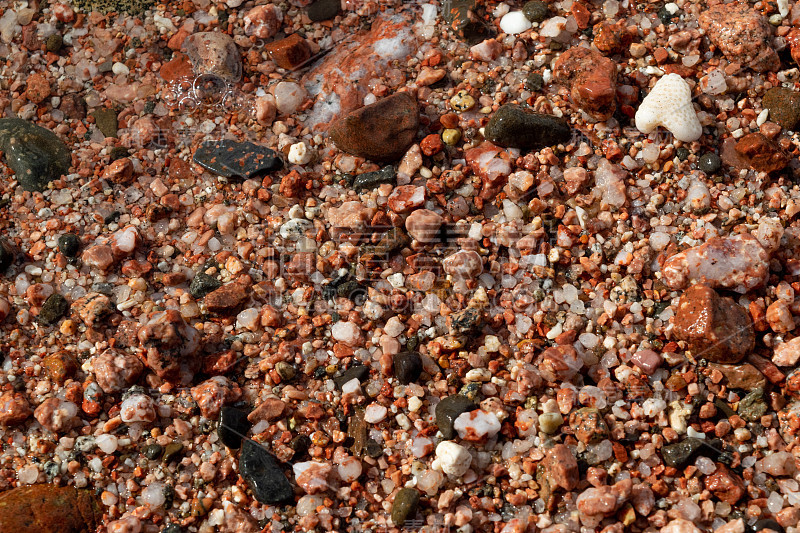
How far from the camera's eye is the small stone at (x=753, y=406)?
2.77 m

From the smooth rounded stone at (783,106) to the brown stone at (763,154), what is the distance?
0.18 m

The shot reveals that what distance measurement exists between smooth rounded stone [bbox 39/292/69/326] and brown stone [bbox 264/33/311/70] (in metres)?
1.84

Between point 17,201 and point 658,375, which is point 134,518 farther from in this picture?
point 658,375

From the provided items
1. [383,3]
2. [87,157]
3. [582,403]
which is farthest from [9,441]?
[383,3]

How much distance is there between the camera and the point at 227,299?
127 inches

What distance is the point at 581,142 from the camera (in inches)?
135

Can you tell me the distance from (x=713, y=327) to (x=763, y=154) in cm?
98

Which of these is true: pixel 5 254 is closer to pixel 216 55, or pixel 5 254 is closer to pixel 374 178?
pixel 216 55

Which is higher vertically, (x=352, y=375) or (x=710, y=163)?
(x=710, y=163)

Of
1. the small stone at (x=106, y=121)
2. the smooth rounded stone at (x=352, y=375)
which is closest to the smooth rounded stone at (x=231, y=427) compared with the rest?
the smooth rounded stone at (x=352, y=375)

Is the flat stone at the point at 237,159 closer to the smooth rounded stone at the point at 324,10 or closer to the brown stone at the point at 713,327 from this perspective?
the smooth rounded stone at the point at 324,10

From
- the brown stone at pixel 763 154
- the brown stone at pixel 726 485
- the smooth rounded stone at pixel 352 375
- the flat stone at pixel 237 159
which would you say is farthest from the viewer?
the flat stone at pixel 237 159

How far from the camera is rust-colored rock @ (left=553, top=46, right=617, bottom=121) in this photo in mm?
3336

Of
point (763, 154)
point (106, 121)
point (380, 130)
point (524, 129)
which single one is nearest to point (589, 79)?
point (524, 129)
